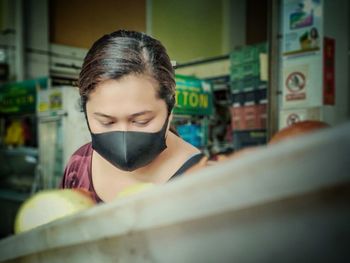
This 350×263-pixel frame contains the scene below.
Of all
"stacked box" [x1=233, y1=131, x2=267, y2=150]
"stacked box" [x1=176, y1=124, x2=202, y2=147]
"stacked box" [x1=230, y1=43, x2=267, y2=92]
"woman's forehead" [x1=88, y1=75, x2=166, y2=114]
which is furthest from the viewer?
"stacked box" [x1=230, y1=43, x2=267, y2=92]

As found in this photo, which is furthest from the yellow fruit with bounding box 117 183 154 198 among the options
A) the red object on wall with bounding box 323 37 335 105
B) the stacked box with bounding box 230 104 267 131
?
the stacked box with bounding box 230 104 267 131

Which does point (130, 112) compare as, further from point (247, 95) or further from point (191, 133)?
point (247, 95)

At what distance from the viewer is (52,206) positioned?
79 centimetres

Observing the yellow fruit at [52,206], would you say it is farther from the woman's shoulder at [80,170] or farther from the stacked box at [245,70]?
the stacked box at [245,70]

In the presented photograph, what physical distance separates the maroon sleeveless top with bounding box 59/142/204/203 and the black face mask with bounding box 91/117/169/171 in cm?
6

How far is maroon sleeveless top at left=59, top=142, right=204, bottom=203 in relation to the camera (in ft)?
2.65

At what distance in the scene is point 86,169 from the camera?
2.79ft

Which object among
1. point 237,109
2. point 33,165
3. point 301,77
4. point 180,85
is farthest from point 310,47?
point 33,165

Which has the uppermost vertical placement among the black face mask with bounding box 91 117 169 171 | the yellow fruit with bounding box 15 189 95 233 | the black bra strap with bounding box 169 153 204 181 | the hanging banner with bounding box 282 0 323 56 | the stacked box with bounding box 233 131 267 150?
the hanging banner with bounding box 282 0 323 56

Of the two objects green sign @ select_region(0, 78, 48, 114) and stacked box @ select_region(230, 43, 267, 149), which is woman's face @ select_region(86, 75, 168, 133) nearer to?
stacked box @ select_region(230, 43, 267, 149)

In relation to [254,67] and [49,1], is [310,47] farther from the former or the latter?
[254,67]

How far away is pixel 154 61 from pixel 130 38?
6 centimetres

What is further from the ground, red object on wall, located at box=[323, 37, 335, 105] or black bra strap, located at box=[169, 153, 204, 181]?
red object on wall, located at box=[323, 37, 335, 105]

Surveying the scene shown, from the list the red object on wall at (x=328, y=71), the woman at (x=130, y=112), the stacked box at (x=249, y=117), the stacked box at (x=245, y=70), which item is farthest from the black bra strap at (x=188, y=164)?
the stacked box at (x=245, y=70)
